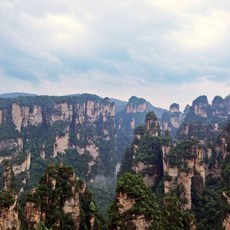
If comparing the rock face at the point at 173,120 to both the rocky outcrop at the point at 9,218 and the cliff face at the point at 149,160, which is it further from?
the rocky outcrop at the point at 9,218

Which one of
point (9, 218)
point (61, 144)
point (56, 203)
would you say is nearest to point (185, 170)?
point (56, 203)

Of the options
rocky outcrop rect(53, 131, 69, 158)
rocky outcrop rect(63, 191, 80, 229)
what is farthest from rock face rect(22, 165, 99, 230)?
rocky outcrop rect(53, 131, 69, 158)

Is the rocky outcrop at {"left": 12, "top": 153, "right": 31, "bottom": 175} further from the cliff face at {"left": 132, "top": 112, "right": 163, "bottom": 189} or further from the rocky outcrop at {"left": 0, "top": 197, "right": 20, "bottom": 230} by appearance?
the rocky outcrop at {"left": 0, "top": 197, "right": 20, "bottom": 230}

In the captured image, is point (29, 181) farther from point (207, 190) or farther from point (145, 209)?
point (145, 209)

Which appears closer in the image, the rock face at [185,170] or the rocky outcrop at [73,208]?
the rocky outcrop at [73,208]

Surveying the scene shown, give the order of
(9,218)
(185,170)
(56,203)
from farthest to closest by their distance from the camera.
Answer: (185,170) → (56,203) → (9,218)

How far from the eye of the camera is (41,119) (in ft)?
499

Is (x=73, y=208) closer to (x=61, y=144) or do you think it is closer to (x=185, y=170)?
(x=185, y=170)

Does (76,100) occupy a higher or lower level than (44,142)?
higher

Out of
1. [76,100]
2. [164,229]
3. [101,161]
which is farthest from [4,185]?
[76,100]

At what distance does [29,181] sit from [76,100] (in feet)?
214

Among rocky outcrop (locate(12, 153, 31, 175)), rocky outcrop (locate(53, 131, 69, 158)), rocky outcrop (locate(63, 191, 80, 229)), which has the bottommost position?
rocky outcrop (locate(12, 153, 31, 175))

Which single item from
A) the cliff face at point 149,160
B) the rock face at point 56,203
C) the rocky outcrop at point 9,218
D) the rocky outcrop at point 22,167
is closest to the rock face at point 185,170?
the cliff face at point 149,160

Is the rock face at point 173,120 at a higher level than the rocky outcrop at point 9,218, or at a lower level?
higher
